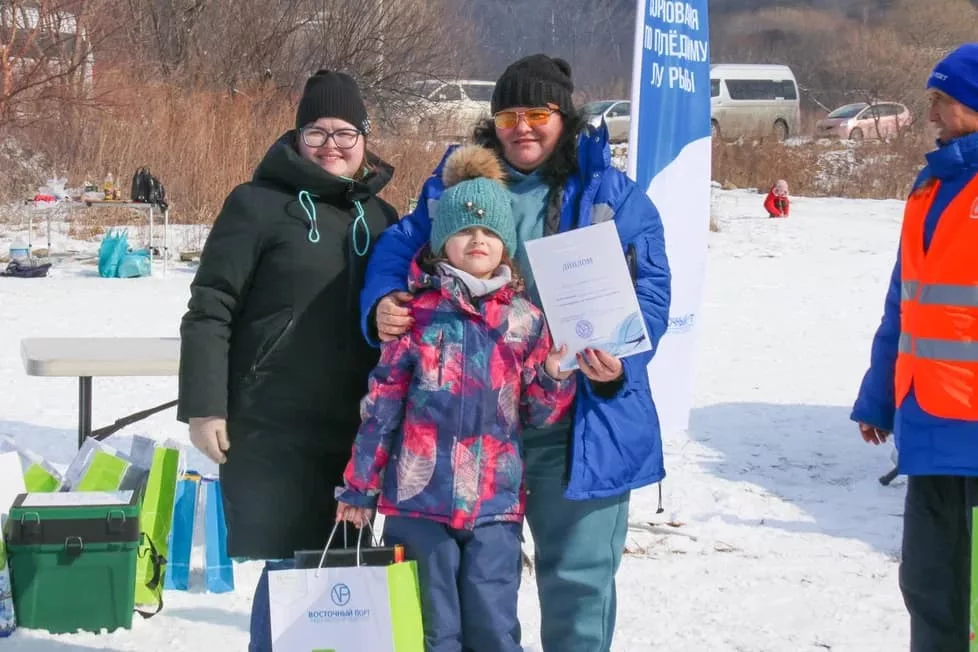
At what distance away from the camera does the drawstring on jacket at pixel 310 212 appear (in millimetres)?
2723

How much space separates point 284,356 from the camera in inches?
107

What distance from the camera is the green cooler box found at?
3539 mm

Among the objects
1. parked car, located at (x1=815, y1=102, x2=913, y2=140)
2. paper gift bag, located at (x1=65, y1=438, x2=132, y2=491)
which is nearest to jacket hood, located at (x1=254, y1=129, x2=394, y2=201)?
paper gift bag, located at (x1=65, y1=438, x2=132, y2=491)

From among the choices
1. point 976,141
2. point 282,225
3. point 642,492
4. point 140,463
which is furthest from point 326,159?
point 642,492

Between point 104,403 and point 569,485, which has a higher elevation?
point 569,485

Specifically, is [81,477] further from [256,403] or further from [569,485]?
[569,485]

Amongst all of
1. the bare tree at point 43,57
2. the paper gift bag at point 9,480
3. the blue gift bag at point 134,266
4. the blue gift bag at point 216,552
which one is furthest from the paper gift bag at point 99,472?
the bare tree at point 43,57

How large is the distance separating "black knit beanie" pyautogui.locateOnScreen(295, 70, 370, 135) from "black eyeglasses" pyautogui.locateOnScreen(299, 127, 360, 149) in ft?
0.09

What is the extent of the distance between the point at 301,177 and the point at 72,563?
1.60 meters

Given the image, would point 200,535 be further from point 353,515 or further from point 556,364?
point 556,364

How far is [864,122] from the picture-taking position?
102 feet

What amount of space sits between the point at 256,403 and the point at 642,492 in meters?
2.91

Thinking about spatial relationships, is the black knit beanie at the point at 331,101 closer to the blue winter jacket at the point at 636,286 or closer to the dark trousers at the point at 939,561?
the blue winter jacket at the point at 636,286

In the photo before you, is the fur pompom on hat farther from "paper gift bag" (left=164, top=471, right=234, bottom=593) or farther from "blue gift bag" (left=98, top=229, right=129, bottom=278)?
"blue gift bag" (left=98, top=229, right=129, bottom=278)
